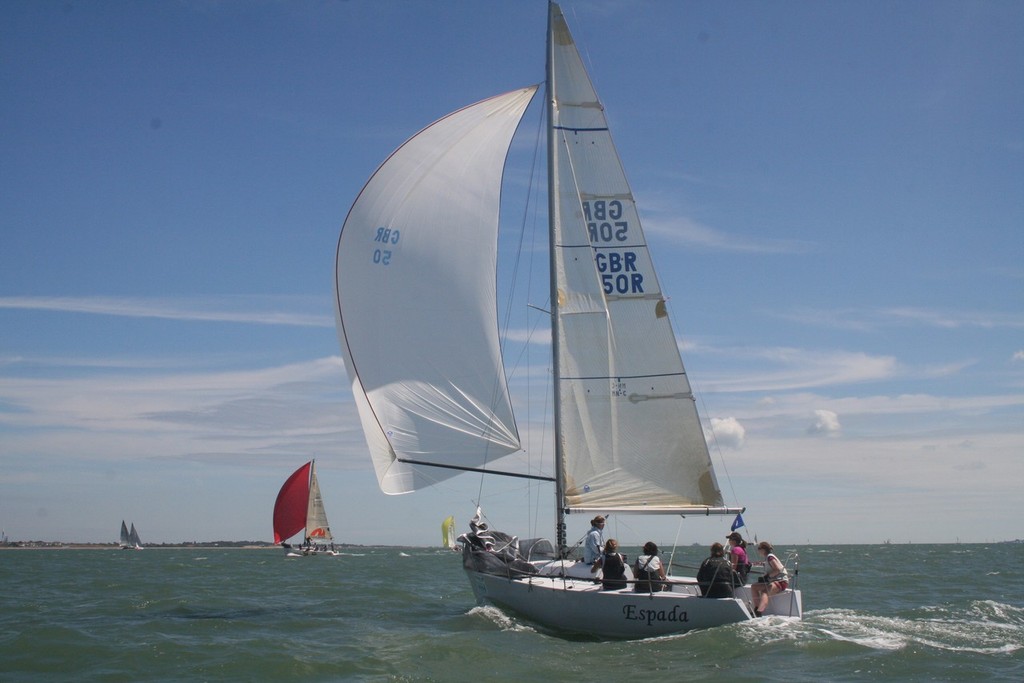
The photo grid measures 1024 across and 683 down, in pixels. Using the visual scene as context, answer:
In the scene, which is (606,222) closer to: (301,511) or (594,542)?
(594,542)

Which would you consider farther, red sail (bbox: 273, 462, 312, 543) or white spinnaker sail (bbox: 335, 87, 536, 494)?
red sail (bbox: 273, 462, 312, 543)

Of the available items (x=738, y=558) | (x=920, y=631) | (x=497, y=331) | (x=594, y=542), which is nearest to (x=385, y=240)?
(x=497, y=331)

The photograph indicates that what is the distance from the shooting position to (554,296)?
15930 mm

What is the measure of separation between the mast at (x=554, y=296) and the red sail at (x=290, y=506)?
138 feet

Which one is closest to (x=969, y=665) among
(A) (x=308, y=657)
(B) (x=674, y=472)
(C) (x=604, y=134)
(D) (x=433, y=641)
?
(B) (x=674, y=472)

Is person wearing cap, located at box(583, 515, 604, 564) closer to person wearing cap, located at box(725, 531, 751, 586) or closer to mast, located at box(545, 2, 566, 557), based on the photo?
mast, located at box(545, 2, 566, 557)

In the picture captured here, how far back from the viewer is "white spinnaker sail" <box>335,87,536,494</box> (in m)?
15.8

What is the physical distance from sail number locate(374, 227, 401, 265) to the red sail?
41.1 meters

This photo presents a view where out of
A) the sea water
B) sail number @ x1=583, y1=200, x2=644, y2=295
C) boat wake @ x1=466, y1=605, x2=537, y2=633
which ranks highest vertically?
sail number @ x1=583, y1=200, x2=644, y2=295

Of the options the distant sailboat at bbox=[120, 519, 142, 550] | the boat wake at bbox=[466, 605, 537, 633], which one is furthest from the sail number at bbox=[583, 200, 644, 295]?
the distant sailboat at bbox=[120, 519, 142, 550]

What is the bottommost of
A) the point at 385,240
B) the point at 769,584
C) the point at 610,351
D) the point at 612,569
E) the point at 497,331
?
the point at 769,584

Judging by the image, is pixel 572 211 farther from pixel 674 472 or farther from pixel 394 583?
pixel 394 583

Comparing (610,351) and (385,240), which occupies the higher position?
(385,240)

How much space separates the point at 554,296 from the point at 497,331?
3.87 feet
